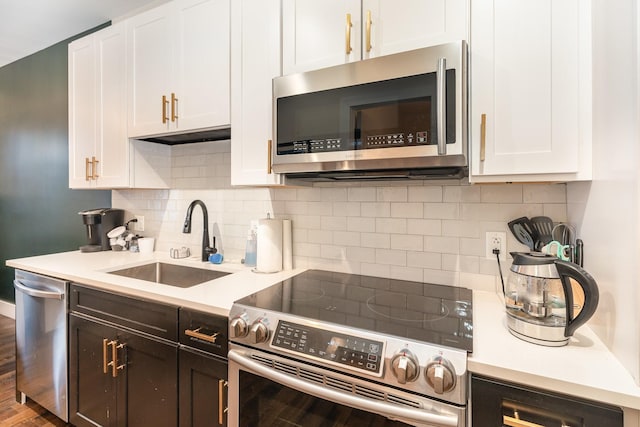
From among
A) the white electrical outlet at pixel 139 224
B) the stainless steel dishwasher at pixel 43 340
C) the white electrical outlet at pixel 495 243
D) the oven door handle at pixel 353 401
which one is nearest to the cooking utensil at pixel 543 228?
the white electrical outlet at pixel 495 243

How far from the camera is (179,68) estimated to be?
1.75 meters

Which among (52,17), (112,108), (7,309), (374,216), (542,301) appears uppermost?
(52,17)

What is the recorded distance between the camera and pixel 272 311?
1106mm

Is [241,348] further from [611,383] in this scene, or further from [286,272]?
[611,383]

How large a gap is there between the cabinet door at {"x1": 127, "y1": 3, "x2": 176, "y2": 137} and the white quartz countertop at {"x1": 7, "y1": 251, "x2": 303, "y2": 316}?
31.7 inches

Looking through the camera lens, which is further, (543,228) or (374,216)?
(374,216)

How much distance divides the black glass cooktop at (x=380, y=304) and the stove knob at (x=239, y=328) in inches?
3.0

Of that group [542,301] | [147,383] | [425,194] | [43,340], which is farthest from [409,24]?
[43,340]

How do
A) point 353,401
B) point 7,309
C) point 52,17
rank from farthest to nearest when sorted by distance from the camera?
point 7,309 < point 52,17 < point 353,401

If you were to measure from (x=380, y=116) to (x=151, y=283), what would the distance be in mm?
1293

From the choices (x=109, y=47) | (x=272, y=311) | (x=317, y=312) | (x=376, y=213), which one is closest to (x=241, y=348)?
(x=272, y=311)

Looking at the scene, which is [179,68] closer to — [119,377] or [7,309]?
[119,377]

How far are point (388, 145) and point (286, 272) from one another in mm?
906

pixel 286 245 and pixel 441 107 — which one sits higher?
pixel 441 107
